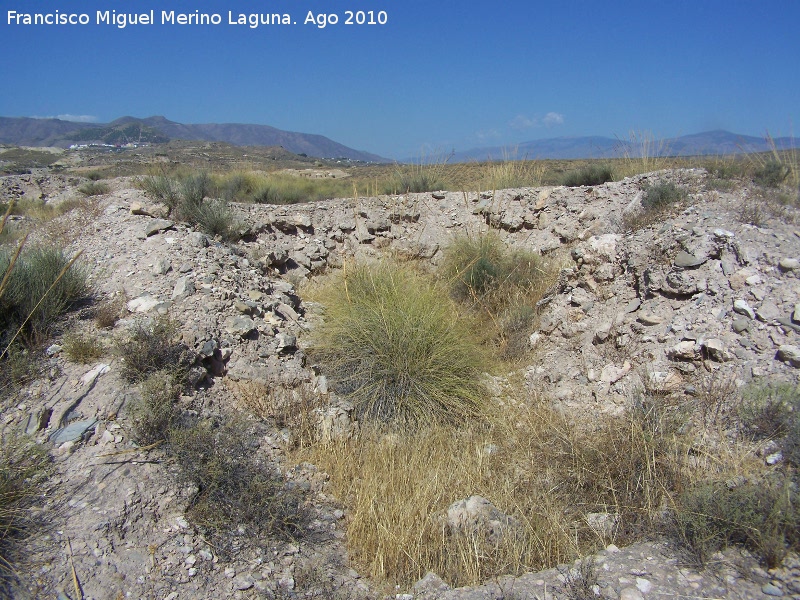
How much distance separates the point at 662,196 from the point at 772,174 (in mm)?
1456

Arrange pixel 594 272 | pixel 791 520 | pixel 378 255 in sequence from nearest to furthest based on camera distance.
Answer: pixel 791 520 < pixel 594 272 < pixel 378 255

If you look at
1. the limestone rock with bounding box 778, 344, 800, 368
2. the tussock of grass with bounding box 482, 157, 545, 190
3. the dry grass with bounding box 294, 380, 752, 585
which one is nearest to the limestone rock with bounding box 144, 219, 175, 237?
the dry grass with bounding box 294, 380, 752, 585

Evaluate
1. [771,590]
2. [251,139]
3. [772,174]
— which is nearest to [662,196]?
[772,174]

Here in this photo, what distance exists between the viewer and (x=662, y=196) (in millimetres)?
6297

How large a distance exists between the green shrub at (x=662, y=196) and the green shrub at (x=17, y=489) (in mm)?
6502

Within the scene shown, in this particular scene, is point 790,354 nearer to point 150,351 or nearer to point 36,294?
point 150,351

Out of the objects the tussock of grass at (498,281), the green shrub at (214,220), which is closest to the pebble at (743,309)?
the tussock of grass at (498,281)

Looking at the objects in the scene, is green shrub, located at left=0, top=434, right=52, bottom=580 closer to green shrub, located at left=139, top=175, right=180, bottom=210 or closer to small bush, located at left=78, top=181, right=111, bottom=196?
green shrub, located at left=139, top=175, right=180, bottom=210

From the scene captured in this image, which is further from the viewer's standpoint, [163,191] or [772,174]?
[163,191]

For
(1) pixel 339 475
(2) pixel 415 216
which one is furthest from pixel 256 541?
(2) pixel 415 216

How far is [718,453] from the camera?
303 cm

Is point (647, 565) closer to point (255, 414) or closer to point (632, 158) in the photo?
point (255, 414)

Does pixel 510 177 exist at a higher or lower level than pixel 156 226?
higher

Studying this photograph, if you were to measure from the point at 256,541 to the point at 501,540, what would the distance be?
134cm
